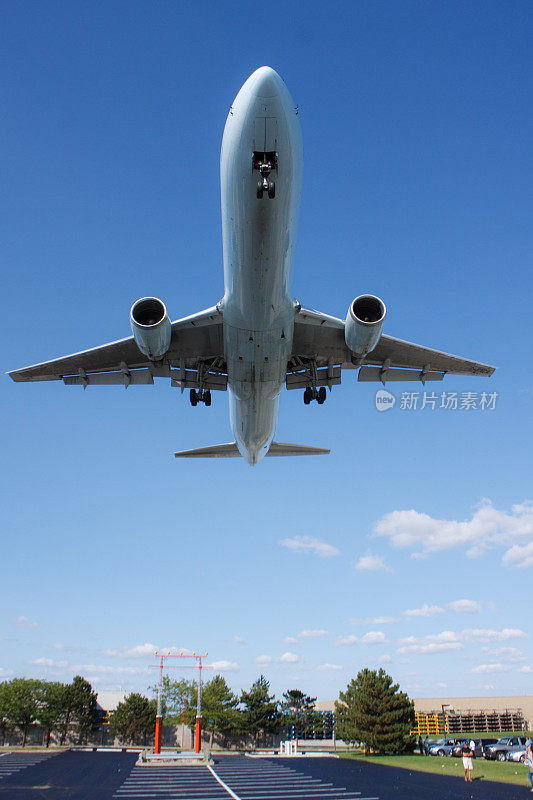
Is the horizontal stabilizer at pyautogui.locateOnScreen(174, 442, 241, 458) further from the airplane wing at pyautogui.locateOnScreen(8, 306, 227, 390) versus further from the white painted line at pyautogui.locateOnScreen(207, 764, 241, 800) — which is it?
the white painted line at pyautogui.locateOnScreen(207, 764, 241, 800)

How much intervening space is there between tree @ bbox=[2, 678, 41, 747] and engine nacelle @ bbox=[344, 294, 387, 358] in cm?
5357

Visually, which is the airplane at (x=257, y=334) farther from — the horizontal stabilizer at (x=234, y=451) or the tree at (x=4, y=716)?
the tree at (x=4, y=716)

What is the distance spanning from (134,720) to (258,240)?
58.1 m

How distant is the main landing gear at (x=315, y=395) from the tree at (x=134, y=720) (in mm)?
50823

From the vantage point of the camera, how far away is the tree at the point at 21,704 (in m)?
53.4

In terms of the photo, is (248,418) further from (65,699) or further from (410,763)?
(65,699)

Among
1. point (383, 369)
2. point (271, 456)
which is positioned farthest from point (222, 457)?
point (383, 369)

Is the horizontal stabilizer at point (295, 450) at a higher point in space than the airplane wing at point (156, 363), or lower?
lower

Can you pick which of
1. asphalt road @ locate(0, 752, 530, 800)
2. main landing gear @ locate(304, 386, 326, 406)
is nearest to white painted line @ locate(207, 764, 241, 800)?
asphalt road @ locate(0, 752, 530, 800)

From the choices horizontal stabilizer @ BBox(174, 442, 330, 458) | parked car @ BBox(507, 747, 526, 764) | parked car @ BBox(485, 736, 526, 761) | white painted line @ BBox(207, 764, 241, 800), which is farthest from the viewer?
parked car @ BBox(485, 736, 526, 761)

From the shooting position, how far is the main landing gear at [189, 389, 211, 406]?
64.3ft

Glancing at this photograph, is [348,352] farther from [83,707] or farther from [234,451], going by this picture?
[83,707]

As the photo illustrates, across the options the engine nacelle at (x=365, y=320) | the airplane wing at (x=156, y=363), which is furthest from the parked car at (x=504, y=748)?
the engine nacelle at (x=365, y=320)

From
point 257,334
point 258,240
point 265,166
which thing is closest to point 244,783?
point 257,334
